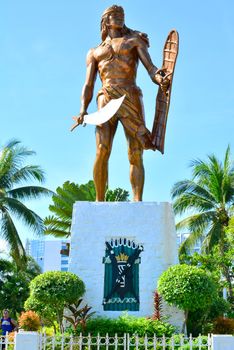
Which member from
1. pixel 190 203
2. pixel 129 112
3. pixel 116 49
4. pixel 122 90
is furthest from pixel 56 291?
pixel 190 203

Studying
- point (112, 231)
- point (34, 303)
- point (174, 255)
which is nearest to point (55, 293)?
→ point (34, 303)

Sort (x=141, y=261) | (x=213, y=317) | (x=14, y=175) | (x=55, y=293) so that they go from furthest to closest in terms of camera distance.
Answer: (x=14, y=175) → (x=213, y=317) → (x=141, y=261) → (x=55, y=293)

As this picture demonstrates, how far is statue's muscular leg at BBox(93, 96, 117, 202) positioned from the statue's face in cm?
181

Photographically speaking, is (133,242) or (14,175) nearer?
(133,242)

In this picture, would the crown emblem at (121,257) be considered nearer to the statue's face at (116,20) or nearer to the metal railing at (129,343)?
the metal railing at (129,343)

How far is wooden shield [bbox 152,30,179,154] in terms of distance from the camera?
10453 millimetres

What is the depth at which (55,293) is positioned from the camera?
892cm

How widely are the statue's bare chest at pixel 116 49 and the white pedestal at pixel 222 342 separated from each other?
557cm

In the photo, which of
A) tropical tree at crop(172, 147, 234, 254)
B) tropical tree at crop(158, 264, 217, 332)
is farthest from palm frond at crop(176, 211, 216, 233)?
tropical tree at crop(158, 264, 217, 332)

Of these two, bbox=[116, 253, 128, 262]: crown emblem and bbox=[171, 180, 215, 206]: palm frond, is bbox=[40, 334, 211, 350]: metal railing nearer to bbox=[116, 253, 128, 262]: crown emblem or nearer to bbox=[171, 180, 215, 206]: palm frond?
bbox=[116, 253, 128, 262]: crown emblem

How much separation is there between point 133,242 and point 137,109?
93.5 inches

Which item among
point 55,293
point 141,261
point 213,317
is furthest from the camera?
point 213,317

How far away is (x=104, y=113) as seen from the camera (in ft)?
33.8

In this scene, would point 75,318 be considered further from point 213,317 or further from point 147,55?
point 147,55
